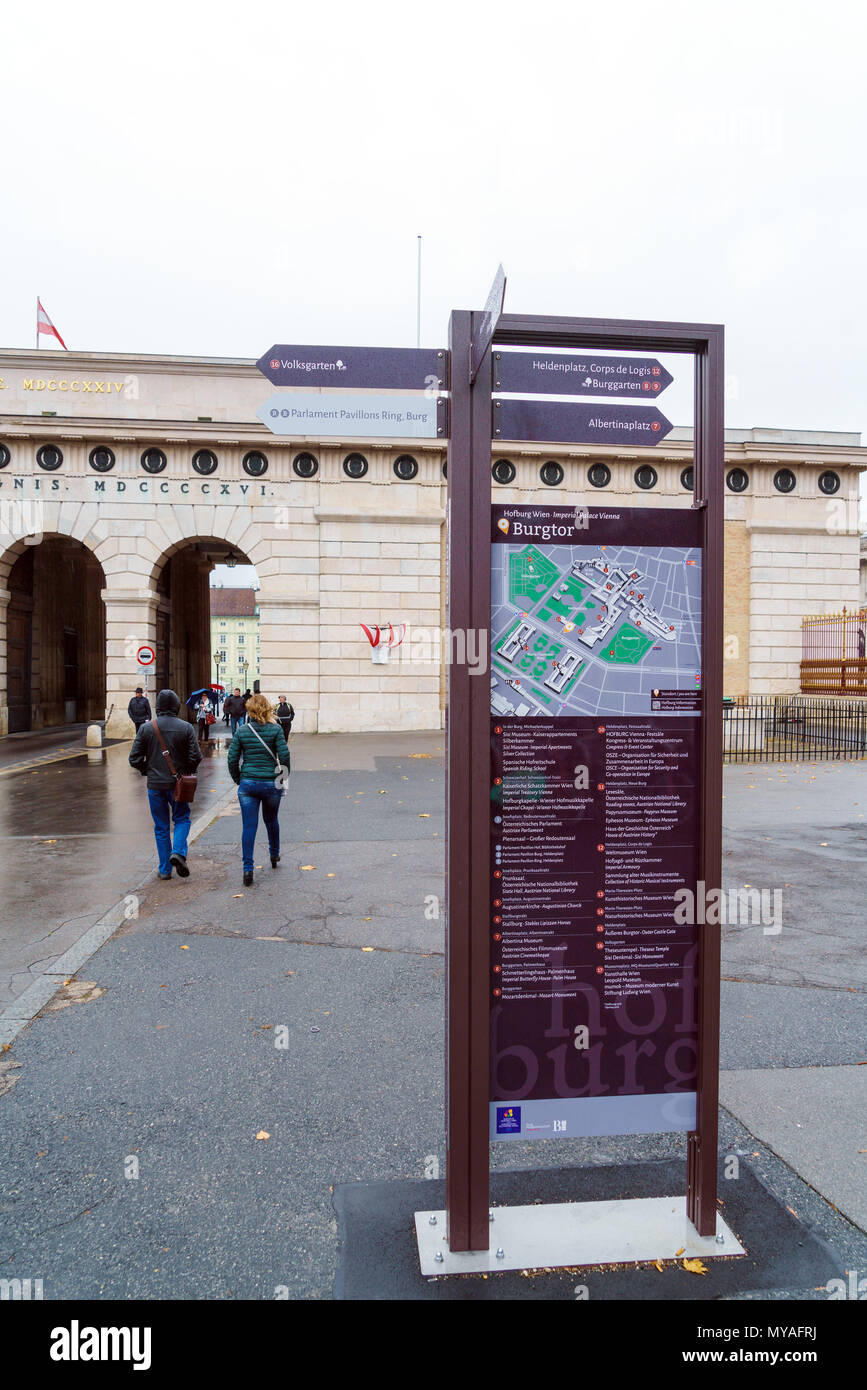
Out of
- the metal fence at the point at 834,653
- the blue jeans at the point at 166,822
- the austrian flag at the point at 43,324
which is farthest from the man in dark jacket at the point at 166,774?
the austrian flag at the point at 43,324

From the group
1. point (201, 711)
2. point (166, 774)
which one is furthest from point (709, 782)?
point (201, 711)

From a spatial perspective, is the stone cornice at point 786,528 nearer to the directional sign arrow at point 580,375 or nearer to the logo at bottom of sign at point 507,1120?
the directional sign arrow at point 580,375

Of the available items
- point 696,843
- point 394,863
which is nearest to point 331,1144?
point 696,843

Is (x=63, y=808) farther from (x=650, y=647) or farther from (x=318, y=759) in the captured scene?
(x=650, y=647)

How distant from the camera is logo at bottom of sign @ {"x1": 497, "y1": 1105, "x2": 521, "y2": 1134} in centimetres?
303

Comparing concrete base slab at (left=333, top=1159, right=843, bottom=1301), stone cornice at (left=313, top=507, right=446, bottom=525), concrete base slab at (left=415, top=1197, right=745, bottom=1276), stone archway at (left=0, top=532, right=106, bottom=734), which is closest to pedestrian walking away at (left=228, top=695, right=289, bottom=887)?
concrete base slab at (left=333, top=1159, right=843, bottom=1301)

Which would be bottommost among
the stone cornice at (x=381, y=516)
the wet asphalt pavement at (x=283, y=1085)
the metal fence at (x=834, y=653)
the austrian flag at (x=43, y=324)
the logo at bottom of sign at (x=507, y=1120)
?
the wet asphalt pavement at (x=283, y=1085)

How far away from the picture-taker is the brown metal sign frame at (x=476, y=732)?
2.91 metres

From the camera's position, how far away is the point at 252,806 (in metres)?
8.43

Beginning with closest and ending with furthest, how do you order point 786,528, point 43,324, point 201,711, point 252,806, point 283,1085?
point 283,1085, point 252,806, point 201,711, point 43,324, point 786,528

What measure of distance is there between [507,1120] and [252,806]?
583cm

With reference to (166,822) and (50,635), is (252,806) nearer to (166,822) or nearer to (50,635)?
(166,822)

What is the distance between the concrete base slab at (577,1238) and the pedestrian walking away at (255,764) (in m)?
5.57
